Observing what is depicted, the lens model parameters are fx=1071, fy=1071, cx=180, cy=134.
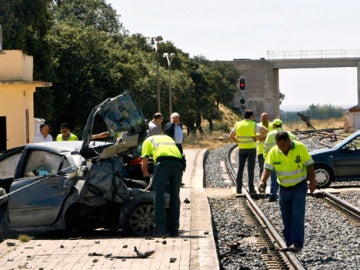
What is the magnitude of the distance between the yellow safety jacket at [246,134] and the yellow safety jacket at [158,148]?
772 cm

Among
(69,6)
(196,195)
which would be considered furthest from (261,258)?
(69,6)

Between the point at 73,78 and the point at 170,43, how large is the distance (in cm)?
4181

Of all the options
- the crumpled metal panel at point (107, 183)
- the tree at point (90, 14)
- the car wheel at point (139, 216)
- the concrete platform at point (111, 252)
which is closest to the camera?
the concrete platform at point (111, 252)

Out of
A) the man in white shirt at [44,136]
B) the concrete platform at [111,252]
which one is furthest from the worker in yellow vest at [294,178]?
the man in white shirt at [44,136]

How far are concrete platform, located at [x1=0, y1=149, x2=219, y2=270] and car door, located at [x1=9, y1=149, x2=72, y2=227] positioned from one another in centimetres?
52

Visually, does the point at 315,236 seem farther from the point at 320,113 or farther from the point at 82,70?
the point at 320,113

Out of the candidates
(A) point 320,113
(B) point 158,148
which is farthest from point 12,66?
(A) point 320,113

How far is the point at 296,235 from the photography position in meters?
14.1

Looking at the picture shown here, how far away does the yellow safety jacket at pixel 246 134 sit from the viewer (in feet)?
75.6

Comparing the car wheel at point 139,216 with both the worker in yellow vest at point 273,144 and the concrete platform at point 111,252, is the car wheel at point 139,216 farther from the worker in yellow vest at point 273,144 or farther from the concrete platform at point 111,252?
the worker in yellow vest at point 273,144

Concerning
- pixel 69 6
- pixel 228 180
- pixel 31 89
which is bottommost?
pixel 228 180

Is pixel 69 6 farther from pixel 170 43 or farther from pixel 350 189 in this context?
pixel 350 189

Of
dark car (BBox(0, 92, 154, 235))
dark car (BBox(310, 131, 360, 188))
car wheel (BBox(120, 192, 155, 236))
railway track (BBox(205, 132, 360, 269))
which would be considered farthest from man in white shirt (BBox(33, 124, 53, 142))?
dark car (BBox(310, 131, 360, 188))

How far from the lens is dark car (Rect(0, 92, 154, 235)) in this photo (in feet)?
51.3
